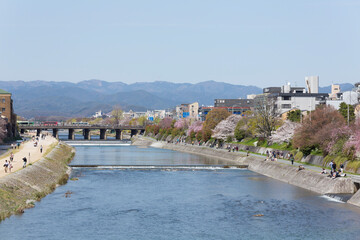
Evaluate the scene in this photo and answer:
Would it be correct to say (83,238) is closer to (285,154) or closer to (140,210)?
(140,210)

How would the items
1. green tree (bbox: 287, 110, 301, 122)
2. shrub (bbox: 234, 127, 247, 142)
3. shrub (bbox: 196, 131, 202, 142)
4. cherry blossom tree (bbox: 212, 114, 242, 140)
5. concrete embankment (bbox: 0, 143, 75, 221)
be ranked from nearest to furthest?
concrete embankment (bbox: 0, 143, 75, 221)
green tree (bbox: 287, 110, 301, 122)
shrub (bbox: 234, 127, 247, 142)
cherry blossom tree (bbox: 212, 114, 242, 140)
shrub (bbox: 196, 131, 202, 142)

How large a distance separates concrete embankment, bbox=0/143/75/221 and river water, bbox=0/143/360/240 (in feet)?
3.84

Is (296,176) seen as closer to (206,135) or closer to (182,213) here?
(182,213)

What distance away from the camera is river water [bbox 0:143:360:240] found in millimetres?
47031

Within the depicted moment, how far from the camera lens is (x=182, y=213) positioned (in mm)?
55844

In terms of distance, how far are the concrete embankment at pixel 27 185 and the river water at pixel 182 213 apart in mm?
1169

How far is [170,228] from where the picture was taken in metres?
49.1

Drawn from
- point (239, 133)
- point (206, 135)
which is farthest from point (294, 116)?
point (206, 135)

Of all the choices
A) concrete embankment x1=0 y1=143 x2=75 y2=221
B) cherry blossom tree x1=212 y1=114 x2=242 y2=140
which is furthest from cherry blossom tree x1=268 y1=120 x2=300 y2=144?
concrete embankment x1=0 y1=143 x2=75 y2=221

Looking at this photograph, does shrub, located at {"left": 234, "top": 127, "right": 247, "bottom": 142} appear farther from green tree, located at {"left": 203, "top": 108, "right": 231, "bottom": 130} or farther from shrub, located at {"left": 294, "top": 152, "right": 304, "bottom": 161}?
shrub, located at {"left": 294, "top": 152, "right": 304, "bottom": 161}

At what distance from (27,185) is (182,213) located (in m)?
20.7

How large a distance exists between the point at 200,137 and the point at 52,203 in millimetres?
118056

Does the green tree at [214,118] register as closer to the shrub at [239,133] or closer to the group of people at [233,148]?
the shrub at [239,133]

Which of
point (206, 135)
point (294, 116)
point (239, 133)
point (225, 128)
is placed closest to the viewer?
point (294, 116)
